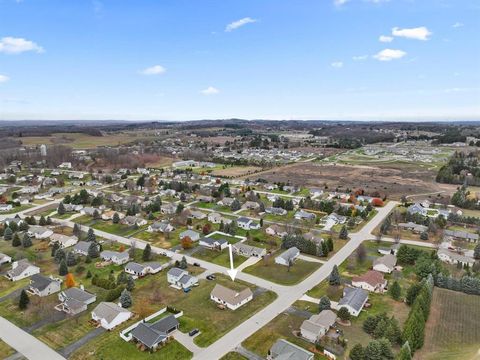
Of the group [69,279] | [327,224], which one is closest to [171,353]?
[69,279]

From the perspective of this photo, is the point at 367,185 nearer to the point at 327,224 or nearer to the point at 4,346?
the point at 327,224

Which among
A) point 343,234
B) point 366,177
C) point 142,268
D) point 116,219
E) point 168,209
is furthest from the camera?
point 366,177

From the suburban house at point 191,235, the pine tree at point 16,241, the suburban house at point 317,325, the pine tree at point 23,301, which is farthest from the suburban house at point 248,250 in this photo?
the pine tree at point 16,241

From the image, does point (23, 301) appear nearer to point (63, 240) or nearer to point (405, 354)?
point (63, 240)

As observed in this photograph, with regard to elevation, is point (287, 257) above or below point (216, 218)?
below

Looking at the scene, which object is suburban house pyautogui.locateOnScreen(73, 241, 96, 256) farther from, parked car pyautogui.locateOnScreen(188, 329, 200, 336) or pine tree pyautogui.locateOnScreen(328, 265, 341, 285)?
pine tree pyautogui.locateOnScreen(328, 265, 341, 285)

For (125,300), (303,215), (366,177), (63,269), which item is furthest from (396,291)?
(366,177)

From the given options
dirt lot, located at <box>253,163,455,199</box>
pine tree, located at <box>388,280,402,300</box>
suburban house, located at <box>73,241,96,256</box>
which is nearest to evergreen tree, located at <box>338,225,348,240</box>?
pine tree, located at <box>388,280,402,300</box>
